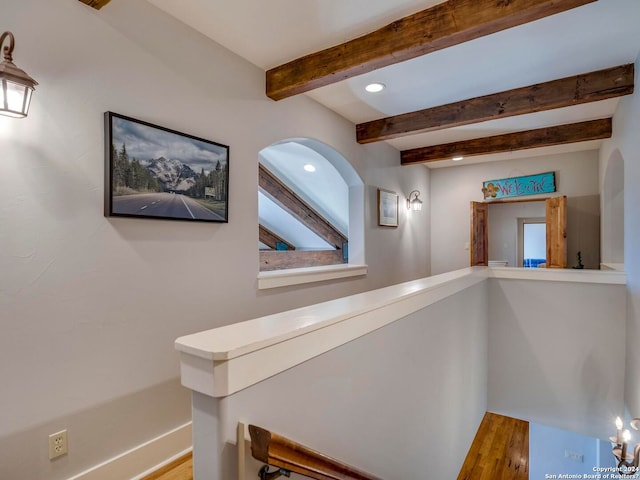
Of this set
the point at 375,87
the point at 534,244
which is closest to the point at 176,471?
the point at 375,87

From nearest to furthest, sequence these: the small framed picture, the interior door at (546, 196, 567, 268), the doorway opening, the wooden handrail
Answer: the wooden handrail, the small framed picture, the interior door at (546, 196, 567, 268), the doorway opening

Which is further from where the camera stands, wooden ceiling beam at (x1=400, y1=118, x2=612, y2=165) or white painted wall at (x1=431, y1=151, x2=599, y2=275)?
white painted wall at (x1=431, y1=151, x2=599, y2=275)

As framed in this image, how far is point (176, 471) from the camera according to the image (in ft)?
6.37

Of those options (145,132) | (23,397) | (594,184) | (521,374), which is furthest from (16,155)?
(594,184)

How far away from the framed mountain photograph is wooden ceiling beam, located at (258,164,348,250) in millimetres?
2771

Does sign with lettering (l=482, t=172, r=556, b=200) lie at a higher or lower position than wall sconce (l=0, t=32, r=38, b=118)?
higher

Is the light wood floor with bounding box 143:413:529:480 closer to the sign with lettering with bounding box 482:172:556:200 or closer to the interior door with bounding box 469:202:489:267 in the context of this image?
the interior door with bounding box 469:202:489:267

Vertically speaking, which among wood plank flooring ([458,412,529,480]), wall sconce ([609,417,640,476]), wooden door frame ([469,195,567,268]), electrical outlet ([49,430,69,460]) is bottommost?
wood plank flooring ([458,412,529,480])

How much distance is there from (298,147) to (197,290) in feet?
8.23

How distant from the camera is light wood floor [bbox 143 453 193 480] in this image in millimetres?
1884

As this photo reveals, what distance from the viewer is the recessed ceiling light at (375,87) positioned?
117 inches

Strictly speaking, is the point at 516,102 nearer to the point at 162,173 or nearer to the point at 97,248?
the point at 162,173

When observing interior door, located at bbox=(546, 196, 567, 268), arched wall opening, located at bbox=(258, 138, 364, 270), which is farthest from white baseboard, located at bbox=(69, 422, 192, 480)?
interior door, located at bbox=(546, 196, 567, 268)

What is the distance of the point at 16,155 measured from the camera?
1475mm
